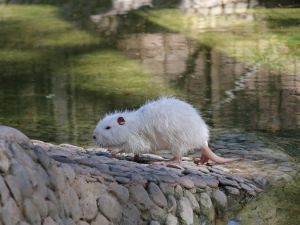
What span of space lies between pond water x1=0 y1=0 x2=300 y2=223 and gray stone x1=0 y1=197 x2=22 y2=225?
279cm

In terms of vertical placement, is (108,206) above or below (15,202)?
below

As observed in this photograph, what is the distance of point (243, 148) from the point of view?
19.4 feet

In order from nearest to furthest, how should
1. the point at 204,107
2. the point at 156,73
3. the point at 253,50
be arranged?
1. the point at 204,107
2. the point at 156,73
3. the point at 253,50

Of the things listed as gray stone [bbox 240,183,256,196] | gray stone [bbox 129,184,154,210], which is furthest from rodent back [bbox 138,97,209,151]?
gray stone [bbox 129,184,154,210]

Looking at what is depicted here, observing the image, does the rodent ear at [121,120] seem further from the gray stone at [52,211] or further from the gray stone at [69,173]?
the gray stone at [52,211]

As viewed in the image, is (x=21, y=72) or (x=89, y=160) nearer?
(x=89, y=160)

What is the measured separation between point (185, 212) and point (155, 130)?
29.3 inches

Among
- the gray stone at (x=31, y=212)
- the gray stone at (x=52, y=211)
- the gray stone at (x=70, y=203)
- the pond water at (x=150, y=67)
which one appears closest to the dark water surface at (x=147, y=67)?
the pond water at (x=150, y=67)

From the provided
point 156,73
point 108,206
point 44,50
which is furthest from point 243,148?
point 44,50

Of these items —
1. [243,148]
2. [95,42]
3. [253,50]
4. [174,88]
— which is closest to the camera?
[243,148]

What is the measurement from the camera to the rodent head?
4.92m

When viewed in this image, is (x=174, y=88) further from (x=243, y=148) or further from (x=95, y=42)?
(x=95, y=42)

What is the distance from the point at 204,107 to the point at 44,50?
15.9ft

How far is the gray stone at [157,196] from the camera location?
4296 mm
